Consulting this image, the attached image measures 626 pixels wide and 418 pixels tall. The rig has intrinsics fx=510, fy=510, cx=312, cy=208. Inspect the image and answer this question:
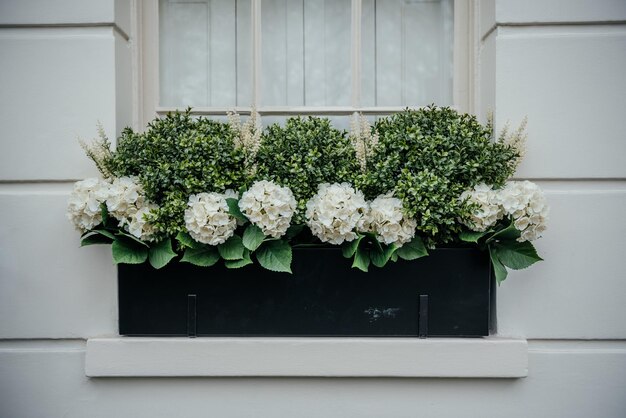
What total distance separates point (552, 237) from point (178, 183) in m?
1.60

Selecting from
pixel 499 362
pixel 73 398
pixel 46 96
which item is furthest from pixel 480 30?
pixel 73 398

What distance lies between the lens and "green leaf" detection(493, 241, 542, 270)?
205 cm

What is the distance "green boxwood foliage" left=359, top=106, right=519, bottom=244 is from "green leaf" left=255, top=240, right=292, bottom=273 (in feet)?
1.31

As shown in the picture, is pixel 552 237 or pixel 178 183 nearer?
pixel 178 183

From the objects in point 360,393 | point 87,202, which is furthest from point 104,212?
point 360,393

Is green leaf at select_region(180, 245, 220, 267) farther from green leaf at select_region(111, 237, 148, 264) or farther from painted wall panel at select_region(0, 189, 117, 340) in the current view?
painted wall panel at select_region(0, 189, 117, 340)

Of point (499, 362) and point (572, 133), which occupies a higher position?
point (572, 133)

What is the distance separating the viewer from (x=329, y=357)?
2137 mm

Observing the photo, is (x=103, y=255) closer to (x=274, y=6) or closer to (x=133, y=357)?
(x=133, y=357)

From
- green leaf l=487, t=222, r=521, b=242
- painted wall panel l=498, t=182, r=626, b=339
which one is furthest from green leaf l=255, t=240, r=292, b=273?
painted wall panel l=498, t=182, r=626, b=339

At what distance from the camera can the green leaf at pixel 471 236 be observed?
202 centimetres

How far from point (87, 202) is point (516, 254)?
1730mm

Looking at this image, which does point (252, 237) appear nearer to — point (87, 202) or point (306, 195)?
point (306, 195)

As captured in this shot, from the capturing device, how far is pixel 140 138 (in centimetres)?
207
